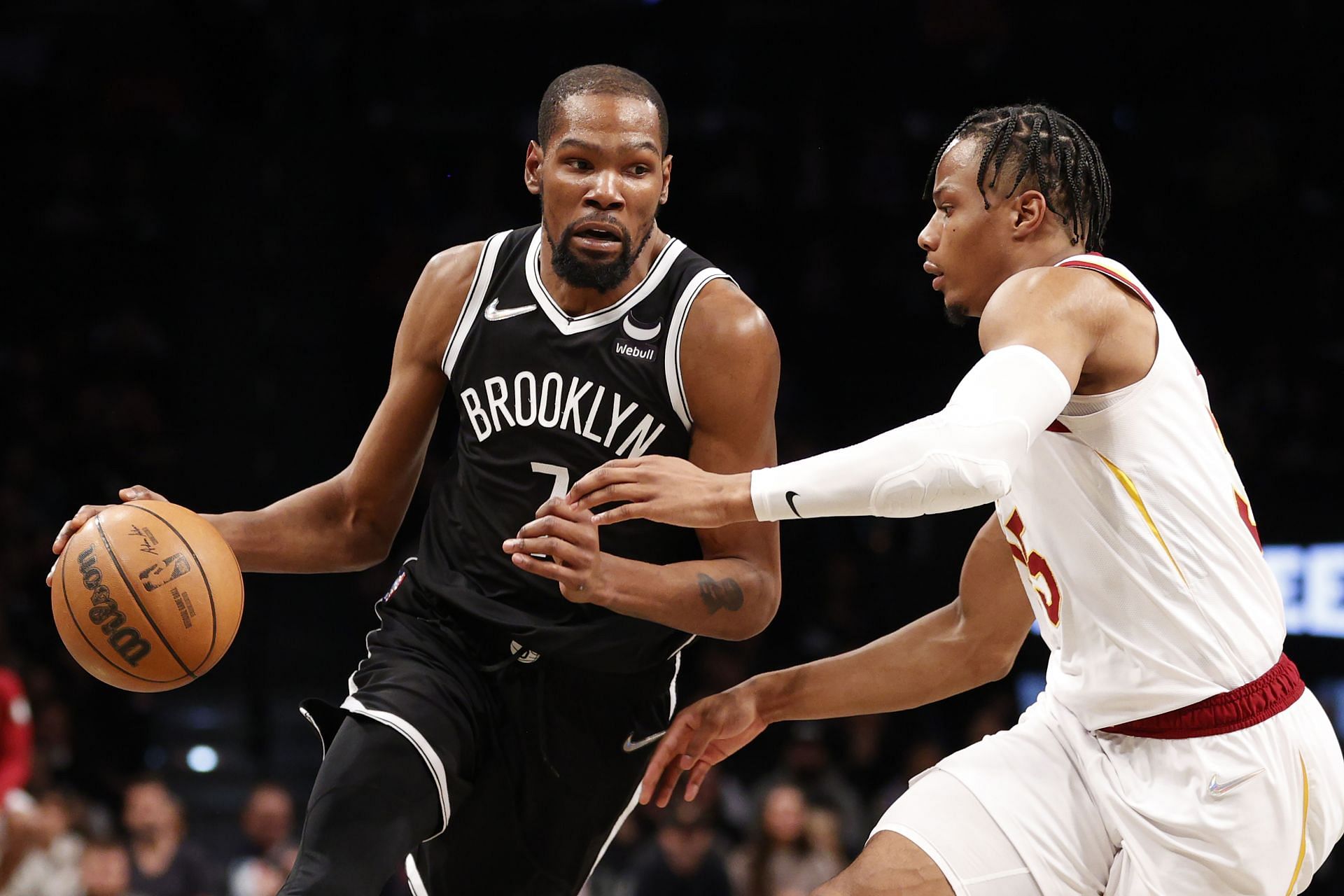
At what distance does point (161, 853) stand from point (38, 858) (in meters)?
0.57

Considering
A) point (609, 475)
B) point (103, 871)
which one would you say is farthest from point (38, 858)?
point (609, 475)

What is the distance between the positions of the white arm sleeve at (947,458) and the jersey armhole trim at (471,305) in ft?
3.75

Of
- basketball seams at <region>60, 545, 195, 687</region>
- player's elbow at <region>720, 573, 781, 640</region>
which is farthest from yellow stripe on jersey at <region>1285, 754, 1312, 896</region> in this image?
basketball seams at <region>60, 545, 195, 687</region>

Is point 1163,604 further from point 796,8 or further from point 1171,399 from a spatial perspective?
point 796,8

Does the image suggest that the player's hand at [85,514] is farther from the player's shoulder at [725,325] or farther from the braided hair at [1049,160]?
the braided hair at [1049,160]

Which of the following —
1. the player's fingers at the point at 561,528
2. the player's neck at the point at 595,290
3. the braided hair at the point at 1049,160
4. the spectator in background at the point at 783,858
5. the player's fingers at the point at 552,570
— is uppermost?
the braided hair at the point at 1049,160

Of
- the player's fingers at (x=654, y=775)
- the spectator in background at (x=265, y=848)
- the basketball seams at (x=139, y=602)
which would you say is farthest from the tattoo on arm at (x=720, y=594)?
the spectator in background at (x=265, y=848)

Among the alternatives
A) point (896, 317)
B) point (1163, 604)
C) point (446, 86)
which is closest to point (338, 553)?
point (1163, 604)

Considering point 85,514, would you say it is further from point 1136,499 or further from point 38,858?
point 38,858

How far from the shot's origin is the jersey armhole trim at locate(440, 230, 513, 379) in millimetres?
3514

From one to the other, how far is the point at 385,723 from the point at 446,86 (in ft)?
25.0

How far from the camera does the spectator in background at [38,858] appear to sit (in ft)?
24.0

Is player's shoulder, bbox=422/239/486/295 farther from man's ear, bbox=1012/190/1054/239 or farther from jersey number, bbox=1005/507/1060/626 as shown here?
jersey number, bbox=1005/507/1060/626

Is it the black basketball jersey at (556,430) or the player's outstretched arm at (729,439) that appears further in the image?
the black basketball jersey at (556,430)
